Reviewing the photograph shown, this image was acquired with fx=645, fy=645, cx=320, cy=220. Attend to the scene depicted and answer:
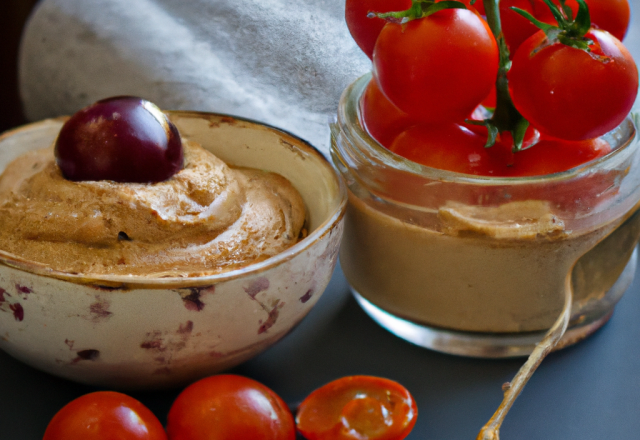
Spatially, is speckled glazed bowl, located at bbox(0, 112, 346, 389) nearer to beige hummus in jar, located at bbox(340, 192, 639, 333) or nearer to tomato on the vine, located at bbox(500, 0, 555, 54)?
beige hummus in jar, located at bbox(340, 192, 639, 333)

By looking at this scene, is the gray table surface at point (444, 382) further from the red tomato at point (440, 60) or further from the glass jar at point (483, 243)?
the red tomato at point (440, 60)

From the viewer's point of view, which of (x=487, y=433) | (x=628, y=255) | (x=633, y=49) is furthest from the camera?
(x=633, y=49)

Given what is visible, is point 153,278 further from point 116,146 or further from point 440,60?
point 440,60

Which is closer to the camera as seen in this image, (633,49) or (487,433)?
(487,433)

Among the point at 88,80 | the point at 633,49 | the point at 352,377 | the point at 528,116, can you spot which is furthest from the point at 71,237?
the point at 633,49

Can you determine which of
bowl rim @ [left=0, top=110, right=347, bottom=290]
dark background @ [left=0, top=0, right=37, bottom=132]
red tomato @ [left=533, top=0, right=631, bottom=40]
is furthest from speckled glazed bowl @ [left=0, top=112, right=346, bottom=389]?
dark background @ [left=0, top=0, right=37, bottom=132]

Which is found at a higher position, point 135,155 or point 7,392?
point 135,155

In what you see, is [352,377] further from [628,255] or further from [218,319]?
[628,255]
